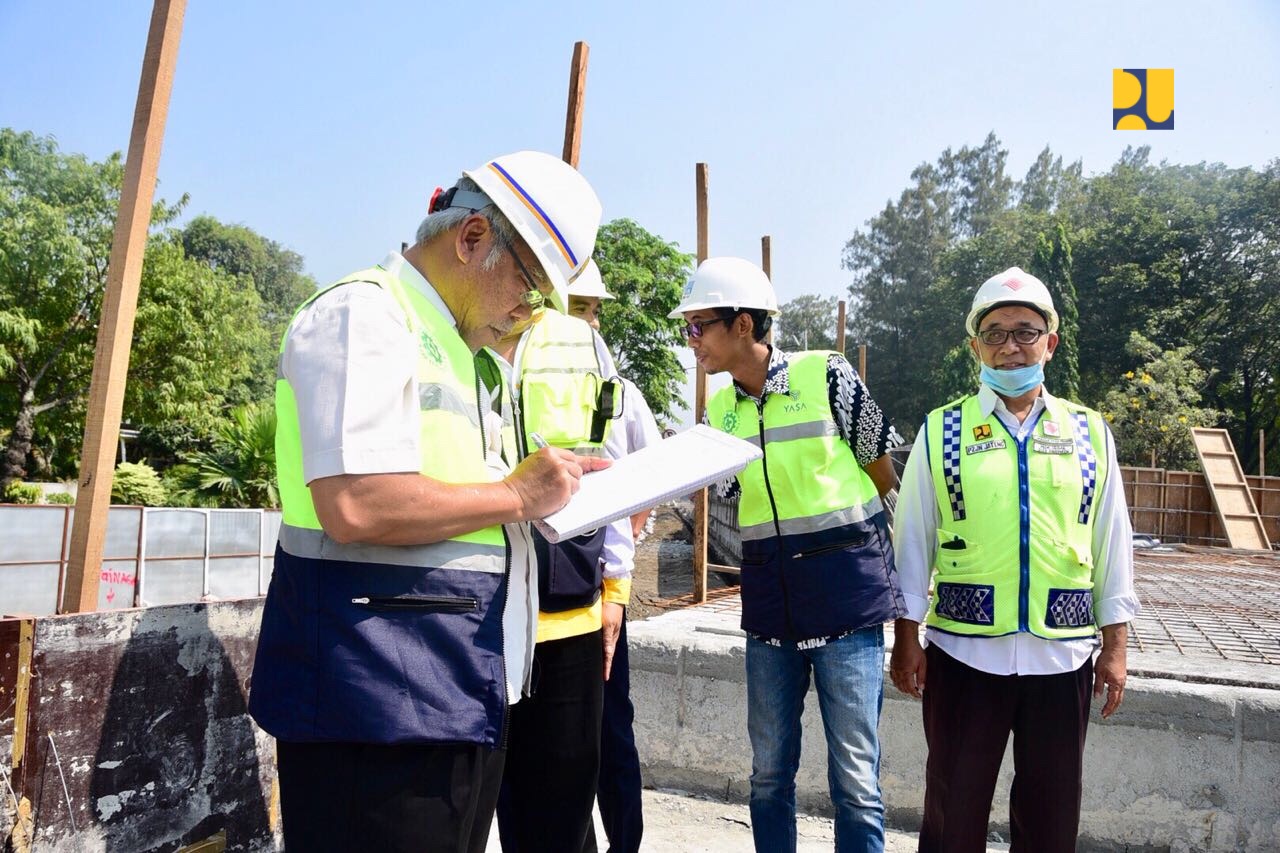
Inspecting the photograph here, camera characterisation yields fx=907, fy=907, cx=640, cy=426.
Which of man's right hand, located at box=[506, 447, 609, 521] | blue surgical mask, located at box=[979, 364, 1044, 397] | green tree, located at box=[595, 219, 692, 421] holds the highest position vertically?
green tree, located at box=[595, 219, 692, 421]

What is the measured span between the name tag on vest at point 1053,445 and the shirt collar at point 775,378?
2.58ft

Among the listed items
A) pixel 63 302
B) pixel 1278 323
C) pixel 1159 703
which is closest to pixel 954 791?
pixel 1159 703

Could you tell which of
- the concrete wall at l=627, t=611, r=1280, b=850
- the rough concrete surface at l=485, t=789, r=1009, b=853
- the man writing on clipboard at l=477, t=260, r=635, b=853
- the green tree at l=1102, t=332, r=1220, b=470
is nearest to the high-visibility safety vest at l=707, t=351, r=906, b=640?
the man writing on clipboard at l=477, t=260, r=635, b=853

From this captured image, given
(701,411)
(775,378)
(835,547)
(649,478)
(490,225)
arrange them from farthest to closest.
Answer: (701,411)
(775,378)
(835,547)
(649,478)
(490,225)

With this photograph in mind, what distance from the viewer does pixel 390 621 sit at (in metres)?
1.43

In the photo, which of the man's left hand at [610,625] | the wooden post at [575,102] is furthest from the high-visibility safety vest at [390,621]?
the wooden post at [575,102]

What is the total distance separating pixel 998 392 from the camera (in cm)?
296

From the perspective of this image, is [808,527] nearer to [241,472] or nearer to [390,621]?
[390,621]

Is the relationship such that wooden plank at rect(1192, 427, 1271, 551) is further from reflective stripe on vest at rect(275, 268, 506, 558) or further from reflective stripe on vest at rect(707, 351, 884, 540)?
reflective stripe on vest at rect(275, 268, 506, 558)

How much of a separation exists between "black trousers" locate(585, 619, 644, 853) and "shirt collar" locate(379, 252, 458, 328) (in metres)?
1.73

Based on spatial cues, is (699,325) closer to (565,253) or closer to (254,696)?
(565,253)

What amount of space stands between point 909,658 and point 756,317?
1243 mm

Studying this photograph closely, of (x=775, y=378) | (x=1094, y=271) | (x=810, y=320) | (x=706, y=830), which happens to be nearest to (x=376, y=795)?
(x=775, y=378)

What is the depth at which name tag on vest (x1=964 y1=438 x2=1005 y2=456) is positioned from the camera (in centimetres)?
287
